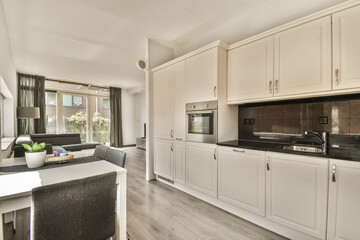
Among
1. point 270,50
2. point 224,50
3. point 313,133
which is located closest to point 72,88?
point 224,50

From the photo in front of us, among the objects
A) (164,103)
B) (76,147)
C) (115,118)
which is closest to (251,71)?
(164,103)

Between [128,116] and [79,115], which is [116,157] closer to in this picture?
[79,115]

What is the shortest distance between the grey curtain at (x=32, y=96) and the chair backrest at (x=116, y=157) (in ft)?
17.1

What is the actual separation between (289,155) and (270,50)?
1.23m

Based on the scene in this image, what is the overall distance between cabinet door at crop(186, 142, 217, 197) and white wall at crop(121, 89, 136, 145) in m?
5.89

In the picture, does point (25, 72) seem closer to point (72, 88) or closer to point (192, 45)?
point (72, 88)

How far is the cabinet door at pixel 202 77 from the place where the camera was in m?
2.29

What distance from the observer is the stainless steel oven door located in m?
2.30

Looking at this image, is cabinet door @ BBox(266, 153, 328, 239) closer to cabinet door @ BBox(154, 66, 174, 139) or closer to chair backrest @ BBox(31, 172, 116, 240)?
chair backrest @ BBox(31, 172, 116, 240)

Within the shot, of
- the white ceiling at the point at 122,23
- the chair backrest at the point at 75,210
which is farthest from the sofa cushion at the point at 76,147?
the chair backrest at the point at 75,210

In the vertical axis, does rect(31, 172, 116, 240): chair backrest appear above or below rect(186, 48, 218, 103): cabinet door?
below

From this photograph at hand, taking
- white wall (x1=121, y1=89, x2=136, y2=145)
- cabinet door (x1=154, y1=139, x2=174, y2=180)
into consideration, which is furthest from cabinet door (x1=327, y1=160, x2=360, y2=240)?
white wall (x1=121, y1=89, x2=136, y2=145)

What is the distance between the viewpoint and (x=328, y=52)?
159cm

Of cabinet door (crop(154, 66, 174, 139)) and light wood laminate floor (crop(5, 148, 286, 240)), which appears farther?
cabinet door (crop(154, 66, 174, 139))
